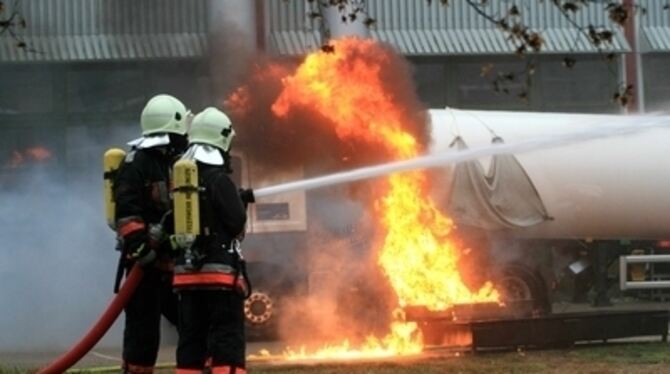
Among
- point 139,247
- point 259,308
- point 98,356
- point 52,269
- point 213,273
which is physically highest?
point 52,269

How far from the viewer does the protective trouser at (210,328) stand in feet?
25.8

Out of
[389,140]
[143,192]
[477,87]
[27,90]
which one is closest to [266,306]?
[389,140]

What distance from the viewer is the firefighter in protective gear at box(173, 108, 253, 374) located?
7891mm

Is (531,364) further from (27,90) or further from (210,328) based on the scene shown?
(27,90)

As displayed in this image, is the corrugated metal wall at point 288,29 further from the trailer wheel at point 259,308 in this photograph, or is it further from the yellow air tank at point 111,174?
the yellow air tank at point 111,174

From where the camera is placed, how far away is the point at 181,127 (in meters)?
8.64

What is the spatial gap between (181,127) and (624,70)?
587 inches

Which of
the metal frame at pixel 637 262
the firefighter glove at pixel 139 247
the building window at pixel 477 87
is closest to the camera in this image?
the firefighter glove at pixel 139 247

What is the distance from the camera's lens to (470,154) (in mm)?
14906

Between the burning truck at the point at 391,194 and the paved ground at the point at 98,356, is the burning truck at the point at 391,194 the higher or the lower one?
Result: the higher one

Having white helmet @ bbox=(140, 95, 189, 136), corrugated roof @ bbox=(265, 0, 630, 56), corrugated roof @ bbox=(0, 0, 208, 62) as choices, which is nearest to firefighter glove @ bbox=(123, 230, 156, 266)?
white helmet @ bbox=(140, 95, 189, 136)

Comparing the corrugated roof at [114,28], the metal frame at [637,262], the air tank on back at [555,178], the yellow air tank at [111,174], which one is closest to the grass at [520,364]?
the yellow air tank at [111,174]

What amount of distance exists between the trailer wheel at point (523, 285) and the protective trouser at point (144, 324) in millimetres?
7988

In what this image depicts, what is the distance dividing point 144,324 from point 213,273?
859 millimetres
